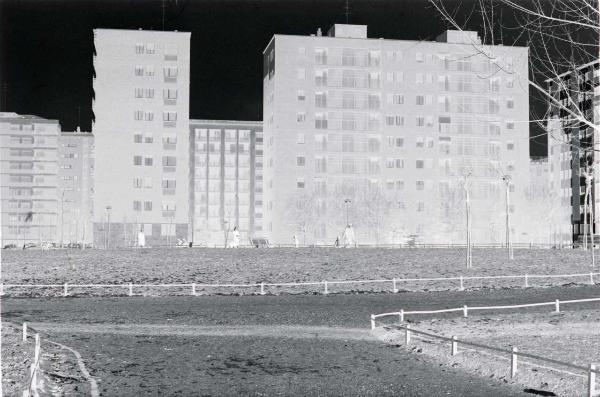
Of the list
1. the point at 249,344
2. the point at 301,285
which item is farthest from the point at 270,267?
the point at 249,344

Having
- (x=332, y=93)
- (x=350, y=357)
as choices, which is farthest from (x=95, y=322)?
(x=332, y=93)

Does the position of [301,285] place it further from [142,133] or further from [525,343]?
[142,133]

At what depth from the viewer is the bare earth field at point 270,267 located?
52844 mm

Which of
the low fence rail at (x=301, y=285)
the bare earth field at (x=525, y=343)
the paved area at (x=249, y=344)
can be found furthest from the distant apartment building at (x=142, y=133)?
the bare earth field at (x=525, y=343)

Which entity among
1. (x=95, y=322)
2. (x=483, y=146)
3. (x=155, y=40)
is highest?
(x=155, y=40)

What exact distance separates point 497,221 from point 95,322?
120 metres

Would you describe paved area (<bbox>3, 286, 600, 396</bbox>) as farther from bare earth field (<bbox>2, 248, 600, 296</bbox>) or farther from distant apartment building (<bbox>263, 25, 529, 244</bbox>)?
distant apartment building (<bbox>263, 25, 529, 244</bbox>)

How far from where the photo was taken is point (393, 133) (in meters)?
150

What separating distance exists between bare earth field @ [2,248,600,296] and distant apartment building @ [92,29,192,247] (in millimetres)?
65730

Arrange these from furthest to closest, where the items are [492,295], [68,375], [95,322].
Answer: [492,295] → [95,322] → [68,375]

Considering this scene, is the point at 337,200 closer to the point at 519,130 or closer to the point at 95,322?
the point at 519,130

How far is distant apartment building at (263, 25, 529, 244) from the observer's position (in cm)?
14625

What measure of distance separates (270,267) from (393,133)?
3704 inches

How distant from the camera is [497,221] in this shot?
483 ft
